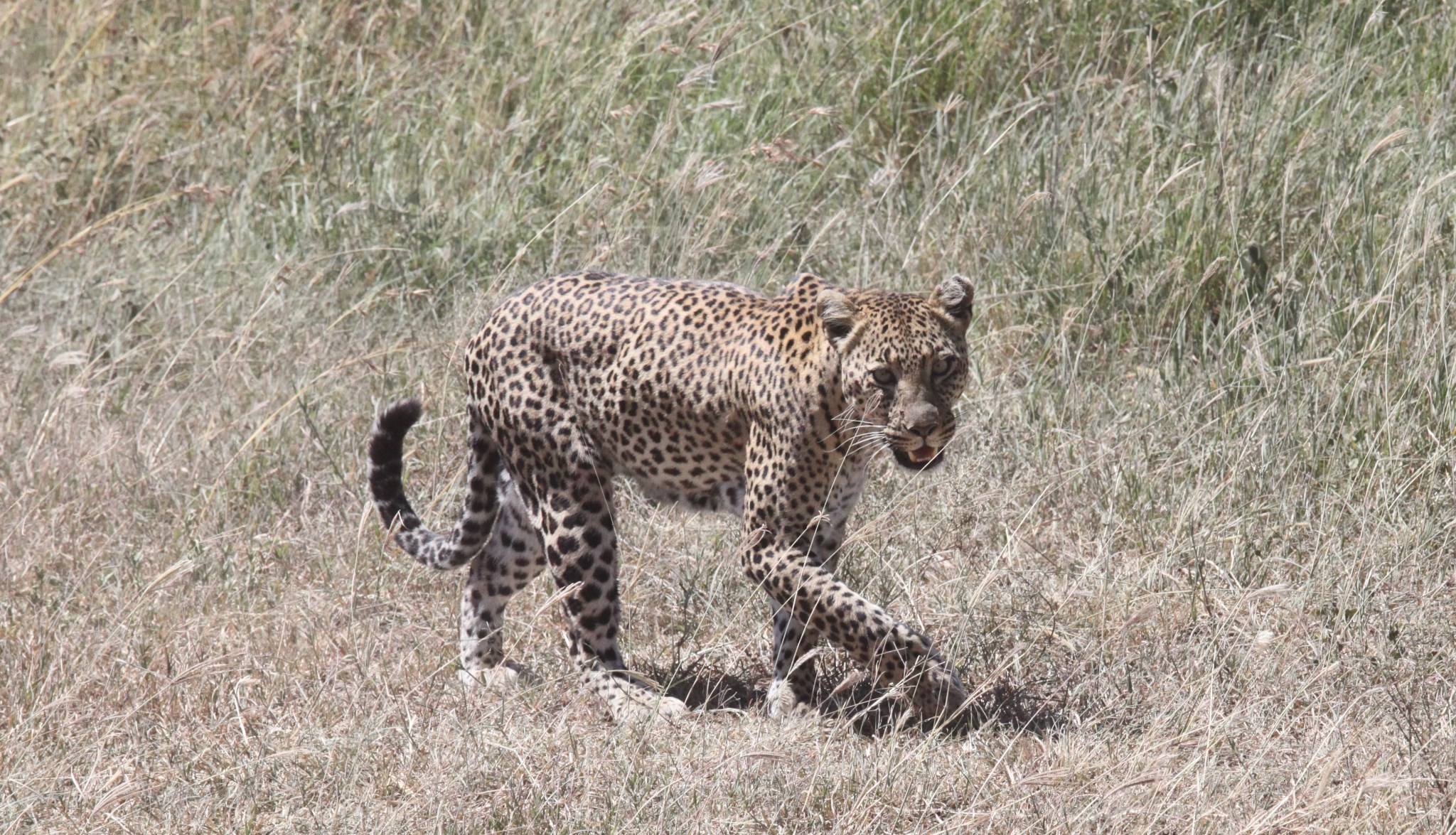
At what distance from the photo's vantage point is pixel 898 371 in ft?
16.1

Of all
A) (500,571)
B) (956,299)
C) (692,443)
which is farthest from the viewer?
(500,571)

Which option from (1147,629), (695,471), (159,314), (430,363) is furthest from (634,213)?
(1147,629)

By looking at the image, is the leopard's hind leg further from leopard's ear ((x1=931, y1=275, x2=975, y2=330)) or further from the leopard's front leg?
leopard's ear ((x1=931, y1=275, x2=975, y2=330))

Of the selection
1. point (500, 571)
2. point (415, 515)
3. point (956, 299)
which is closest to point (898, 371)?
point (956, 299)

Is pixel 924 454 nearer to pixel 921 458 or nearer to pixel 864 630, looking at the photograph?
pixel 921 458

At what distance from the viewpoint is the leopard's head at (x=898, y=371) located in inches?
193

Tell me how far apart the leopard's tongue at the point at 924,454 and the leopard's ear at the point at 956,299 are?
0.37 meters

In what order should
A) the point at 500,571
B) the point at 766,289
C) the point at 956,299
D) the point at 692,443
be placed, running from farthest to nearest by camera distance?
the point at 766,289, the point at 500,571, the point at 692,443, the point at 956,299

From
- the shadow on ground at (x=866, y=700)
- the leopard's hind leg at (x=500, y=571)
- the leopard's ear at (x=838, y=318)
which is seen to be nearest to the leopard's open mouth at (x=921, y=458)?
the leopard's ear at (x=838, y=318)

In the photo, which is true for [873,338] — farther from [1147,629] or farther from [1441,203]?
[1441,203]

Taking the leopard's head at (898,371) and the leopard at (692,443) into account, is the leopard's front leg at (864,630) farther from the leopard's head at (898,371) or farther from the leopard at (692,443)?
the leopard's head at (898,371)

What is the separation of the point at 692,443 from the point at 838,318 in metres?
0.64

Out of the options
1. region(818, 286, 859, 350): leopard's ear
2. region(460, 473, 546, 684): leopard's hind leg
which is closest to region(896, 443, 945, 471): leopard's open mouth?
region(818, 286, 859, 350): leopard's ear

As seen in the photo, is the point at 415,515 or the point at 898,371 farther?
the point at 415,515
